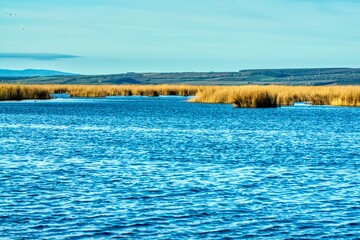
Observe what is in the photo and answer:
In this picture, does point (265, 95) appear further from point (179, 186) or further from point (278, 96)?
point (179, 186)

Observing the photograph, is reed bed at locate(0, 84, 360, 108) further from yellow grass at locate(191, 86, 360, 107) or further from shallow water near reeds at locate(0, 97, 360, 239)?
shallow water near reeds at locate(0, 97, 360, 239)

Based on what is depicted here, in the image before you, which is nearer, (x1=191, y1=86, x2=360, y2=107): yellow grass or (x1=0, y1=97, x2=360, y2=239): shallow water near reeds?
(x1=0, y1=97, x2=360, y2=239): shallow water near reeds

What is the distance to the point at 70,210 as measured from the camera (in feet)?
48.3

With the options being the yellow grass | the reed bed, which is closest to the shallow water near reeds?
the yellow grass

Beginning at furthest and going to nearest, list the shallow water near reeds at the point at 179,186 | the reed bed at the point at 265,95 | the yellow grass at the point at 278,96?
the reed bed at the point at 265,95, the yellow grass at the point at 278,96, the shallow water near reeds at the point at 179,186

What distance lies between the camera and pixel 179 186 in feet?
58.0

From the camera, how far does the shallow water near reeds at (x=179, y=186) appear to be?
13.4 meters

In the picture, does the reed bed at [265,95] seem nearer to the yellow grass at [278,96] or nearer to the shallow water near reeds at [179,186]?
the yellow grass at [278,96]

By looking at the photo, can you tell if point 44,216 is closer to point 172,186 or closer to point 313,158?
point 172,186

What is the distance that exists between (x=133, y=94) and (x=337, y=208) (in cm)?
9919

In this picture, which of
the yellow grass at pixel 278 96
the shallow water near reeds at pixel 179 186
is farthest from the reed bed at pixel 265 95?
the shallow water near reeds at pixel 179 186

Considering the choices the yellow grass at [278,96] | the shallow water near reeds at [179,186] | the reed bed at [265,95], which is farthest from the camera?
the reed bed at [265,95]

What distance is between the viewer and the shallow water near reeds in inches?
528

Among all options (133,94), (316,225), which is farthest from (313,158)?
(133,94)
